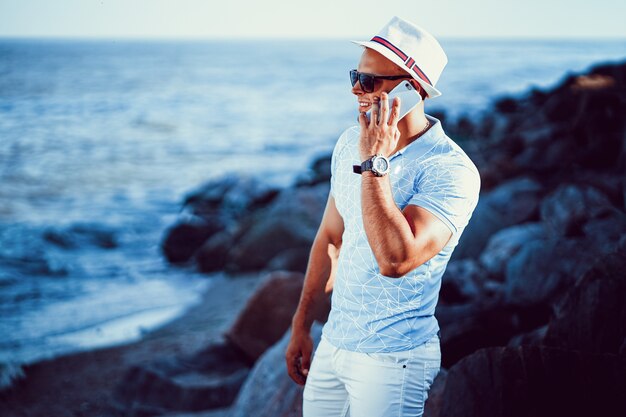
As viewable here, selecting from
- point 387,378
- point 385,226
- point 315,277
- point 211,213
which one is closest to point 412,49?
point 385,226

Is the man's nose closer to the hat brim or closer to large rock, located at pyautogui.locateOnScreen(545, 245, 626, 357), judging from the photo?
the hat brim

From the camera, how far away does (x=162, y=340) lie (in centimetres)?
739

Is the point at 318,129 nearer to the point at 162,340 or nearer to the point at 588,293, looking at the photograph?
the point at 162,340

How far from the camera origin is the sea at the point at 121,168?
8.95 metres

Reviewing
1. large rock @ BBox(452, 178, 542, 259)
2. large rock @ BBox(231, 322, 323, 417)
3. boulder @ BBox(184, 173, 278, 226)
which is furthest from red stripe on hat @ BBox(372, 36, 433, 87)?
boulder @ BBox(184, 173, 278, 226)

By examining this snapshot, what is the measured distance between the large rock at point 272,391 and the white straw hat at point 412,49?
6.53 ft

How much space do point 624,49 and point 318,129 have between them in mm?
16801

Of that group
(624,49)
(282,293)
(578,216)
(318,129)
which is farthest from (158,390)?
(318,129)

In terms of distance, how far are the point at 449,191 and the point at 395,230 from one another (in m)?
0.28

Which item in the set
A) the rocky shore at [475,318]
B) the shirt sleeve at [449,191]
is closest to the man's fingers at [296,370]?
the rocky shore at [475,318]

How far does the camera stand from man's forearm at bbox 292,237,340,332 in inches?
114

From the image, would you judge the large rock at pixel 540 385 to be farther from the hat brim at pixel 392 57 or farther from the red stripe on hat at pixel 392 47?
the red stripe on hat at pixel 392 47

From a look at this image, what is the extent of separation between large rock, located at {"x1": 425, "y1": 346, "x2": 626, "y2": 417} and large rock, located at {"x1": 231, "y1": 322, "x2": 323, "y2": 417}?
1159mm

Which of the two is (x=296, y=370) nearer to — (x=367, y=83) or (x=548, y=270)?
(x=367, y=83)
